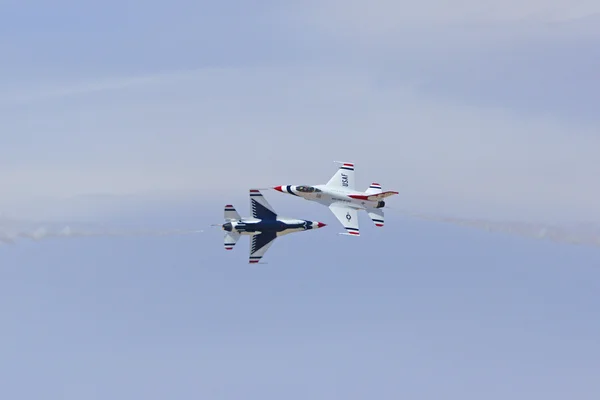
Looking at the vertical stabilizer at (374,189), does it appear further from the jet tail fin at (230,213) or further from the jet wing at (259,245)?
the jet tail fin at (230,213)

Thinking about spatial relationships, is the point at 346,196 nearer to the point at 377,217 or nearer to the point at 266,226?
the point at 377,217

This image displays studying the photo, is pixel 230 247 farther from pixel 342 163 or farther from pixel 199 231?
pixel 342 163

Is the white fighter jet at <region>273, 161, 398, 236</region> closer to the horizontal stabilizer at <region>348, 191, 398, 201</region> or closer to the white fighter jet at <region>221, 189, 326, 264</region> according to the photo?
the horizontal stabilizer at <region>348, 191, 398, 201</region>

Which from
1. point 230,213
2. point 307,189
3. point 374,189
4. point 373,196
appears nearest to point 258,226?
point 230,213

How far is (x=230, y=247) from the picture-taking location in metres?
159

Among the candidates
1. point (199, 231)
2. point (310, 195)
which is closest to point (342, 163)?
point (310, 195)

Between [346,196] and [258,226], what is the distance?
8.81 meters

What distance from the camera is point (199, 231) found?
156125mm

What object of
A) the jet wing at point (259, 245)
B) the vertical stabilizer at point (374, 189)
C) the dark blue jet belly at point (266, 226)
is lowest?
the jet wing at point (259, 245)

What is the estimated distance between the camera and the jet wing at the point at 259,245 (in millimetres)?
161750

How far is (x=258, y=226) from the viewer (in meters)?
160

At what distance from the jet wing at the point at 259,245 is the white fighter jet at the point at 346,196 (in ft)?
17.5

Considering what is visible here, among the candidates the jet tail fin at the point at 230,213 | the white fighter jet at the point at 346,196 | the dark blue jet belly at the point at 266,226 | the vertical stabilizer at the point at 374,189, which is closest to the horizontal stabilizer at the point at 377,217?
the white fighter jet at the point at 346,196

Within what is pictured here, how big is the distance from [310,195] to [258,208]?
569 centimetres
